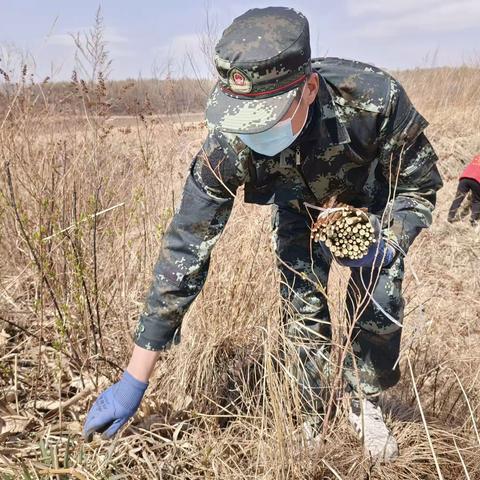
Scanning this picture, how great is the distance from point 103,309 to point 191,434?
2.04 ft

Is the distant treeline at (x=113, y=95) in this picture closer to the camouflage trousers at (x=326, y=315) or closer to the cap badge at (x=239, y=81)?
the camouflage trousers at (x=326, y=315)

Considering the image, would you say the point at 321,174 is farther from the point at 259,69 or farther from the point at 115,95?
the point at 115,95

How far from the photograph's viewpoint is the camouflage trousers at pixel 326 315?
162 cm

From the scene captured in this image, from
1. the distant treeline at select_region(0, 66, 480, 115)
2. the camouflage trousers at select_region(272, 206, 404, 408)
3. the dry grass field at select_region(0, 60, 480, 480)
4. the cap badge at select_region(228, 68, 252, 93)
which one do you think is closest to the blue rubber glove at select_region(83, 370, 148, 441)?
the dry grass field at select_region(0, 60, 480, 480)

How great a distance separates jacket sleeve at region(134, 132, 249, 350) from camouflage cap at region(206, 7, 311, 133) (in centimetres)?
14

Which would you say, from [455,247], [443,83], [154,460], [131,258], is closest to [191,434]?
[154,460]

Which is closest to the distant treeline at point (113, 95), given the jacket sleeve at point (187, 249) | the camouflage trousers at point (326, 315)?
the camouflage trousers at point (326, 315)

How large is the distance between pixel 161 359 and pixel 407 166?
1.04 meters

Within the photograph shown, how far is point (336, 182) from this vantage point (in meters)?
1.72

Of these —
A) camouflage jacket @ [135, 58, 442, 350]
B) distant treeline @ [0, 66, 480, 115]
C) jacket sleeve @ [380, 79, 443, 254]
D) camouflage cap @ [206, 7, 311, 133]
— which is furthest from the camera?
distant treeline @ [0, 66, 480, 115]

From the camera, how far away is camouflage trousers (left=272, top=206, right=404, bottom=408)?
162 centimetres

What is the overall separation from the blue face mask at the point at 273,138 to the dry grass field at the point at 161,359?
376mm

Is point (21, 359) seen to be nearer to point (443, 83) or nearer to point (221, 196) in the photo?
point (221, 196)

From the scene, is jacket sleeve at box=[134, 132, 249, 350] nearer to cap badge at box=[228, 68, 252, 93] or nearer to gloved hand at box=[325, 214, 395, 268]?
cap badge at box=[228, 68, 252, 93]
